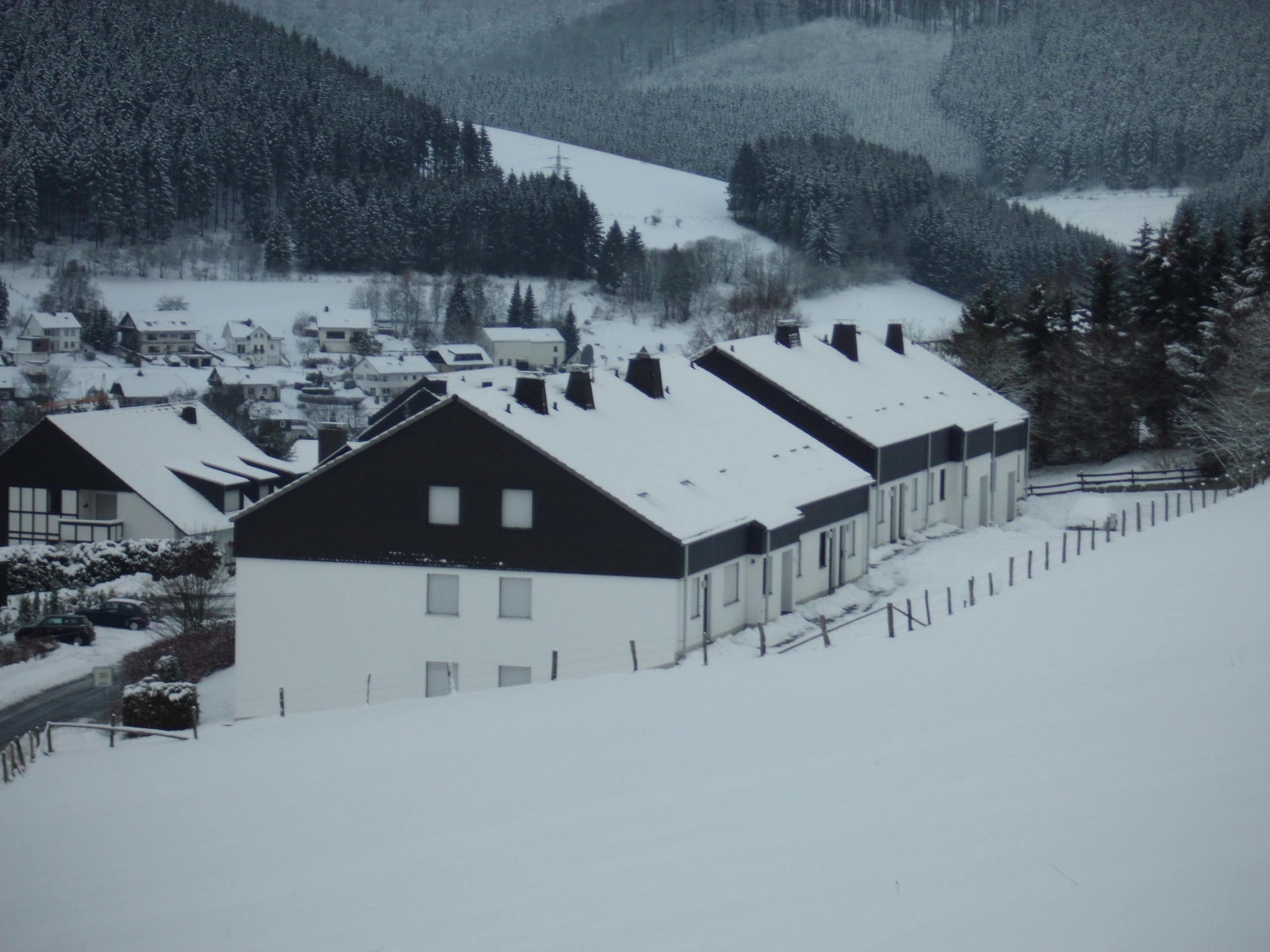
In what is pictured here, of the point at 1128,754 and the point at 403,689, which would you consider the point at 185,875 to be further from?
the point at 403,689

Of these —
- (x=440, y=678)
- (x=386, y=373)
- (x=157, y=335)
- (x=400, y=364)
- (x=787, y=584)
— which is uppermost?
(x=157, y=335)

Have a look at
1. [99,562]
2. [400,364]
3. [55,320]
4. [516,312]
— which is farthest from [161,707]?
[516,312]

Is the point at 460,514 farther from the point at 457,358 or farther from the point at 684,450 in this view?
the point at 457,358

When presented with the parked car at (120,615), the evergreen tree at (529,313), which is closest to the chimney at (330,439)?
the parked car at (120,615)

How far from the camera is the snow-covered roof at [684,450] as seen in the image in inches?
1192

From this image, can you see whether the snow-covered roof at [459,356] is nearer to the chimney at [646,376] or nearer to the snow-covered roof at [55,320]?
the snow-covered roof at [55,320]

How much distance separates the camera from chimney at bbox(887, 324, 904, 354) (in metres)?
54.0

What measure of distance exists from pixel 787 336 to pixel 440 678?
21223 millimetres

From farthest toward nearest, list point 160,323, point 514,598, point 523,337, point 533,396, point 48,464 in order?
1. point 160,323
2. point 523,337
3. point 48,464
4. point 533,396
5. point 514,598

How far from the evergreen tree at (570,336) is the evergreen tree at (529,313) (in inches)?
219

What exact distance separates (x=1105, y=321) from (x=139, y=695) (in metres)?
44.8

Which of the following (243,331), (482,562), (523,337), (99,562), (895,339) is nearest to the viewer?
(482,562)

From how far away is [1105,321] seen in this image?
200 ft

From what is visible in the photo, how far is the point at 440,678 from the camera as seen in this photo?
1171 inches
